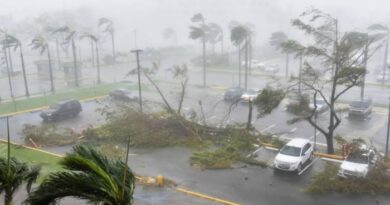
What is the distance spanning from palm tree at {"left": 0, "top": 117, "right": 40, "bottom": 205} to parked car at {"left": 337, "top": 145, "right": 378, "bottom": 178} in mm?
15603

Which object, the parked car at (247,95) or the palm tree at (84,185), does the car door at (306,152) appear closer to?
the parked car at (247,95)

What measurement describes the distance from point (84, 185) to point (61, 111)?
28.7m

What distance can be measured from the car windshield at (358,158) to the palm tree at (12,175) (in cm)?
1684

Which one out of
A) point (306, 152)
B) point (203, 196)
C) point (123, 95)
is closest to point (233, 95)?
point (123, 95)

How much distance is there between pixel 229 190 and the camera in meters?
20.4

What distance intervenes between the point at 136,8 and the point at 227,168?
7124 inches

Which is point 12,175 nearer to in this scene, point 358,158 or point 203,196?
point 203,196

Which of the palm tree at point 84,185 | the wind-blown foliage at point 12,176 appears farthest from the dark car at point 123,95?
the palm tree at point 84,185

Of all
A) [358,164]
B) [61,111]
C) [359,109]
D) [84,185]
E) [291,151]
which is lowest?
[358,164]

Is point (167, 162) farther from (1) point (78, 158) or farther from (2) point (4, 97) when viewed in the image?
(2) point (4, 97)

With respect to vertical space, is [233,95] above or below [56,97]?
above

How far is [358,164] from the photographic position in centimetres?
2167

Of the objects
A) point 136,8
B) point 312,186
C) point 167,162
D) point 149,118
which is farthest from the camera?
point 136,8

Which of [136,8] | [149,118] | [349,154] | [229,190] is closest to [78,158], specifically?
[229,190]
